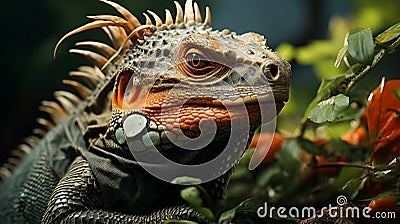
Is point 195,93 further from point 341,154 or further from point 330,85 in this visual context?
point 341,154

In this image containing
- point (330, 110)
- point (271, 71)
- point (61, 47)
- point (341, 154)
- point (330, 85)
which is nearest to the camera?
point (271, 71)

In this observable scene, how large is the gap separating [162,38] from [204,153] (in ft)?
1.49

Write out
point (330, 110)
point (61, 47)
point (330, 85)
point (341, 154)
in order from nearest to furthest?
1. point (330, 110)
2. point (330, 85)
3. point (341, 154)
4. point (61, 47)

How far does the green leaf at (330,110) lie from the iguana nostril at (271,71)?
0.29 metres

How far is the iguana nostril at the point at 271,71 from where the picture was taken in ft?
5.26

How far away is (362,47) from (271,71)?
43cm

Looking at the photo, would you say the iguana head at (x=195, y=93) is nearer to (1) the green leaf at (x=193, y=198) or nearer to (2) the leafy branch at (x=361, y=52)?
(1) the green leaf at (x=193, y=198)

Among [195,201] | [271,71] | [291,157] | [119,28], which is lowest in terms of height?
[195,201]

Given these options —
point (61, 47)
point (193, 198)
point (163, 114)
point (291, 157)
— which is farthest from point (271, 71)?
point (61, 47)

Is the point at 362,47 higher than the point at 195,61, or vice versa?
the point at 362,47

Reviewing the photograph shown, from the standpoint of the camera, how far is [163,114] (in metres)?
1.69

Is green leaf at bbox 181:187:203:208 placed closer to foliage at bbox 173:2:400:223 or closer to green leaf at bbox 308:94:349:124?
foliage at bbox 173:2:400:223

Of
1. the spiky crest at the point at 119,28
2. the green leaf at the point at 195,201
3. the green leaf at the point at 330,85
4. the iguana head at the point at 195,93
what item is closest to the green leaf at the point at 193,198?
the green leaf at the point at 195,201

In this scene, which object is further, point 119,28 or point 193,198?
point 119,28
